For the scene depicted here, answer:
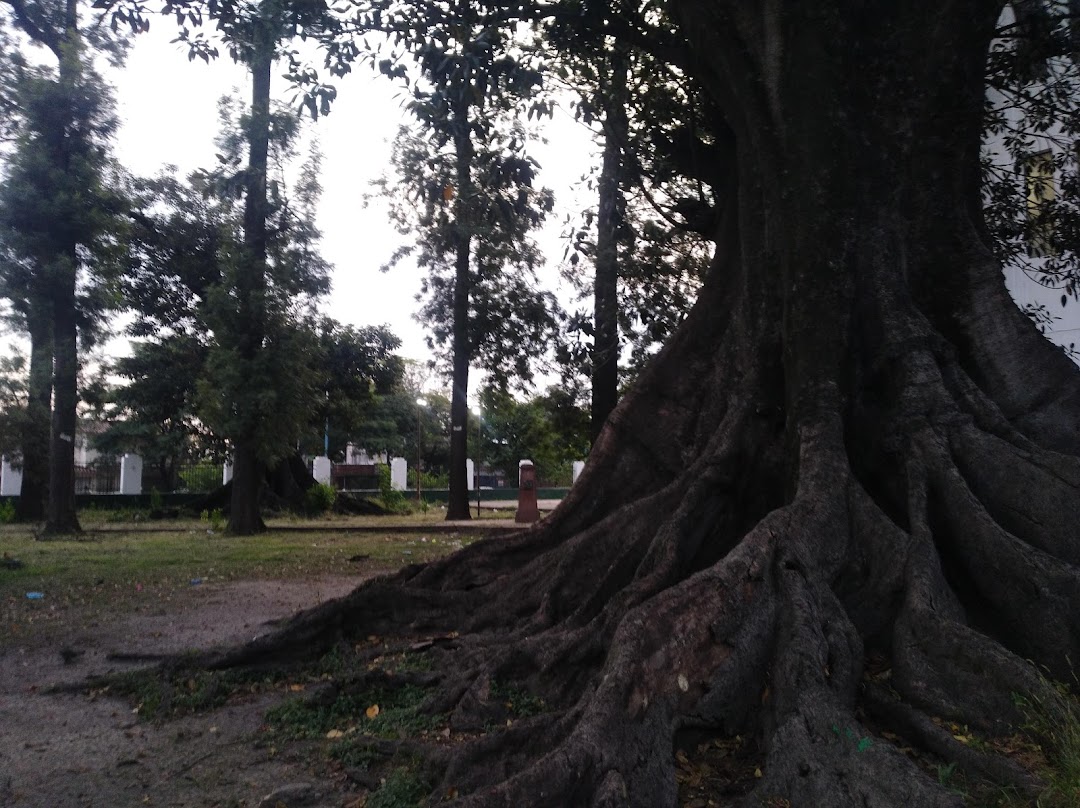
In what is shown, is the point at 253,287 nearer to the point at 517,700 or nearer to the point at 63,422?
the point at 63,422

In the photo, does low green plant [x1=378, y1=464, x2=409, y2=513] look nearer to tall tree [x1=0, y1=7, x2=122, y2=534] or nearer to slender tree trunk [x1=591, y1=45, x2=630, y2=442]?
tall tree [x1=0, y1=7, x2=122, y2=534]

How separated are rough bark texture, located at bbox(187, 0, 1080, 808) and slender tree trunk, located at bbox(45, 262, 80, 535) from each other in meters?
12.3

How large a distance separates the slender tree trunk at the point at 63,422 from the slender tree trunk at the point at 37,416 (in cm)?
35

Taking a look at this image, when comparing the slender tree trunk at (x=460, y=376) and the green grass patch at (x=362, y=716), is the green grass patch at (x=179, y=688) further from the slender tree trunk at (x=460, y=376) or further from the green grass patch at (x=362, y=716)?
the slender tree trunk at (x=460, y=376)

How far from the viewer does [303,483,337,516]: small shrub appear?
27.2 m

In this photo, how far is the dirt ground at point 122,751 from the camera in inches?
175

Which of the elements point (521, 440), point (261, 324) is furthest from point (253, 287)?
point (521, 440)

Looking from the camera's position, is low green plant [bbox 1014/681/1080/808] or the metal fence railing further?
the metal fence railing

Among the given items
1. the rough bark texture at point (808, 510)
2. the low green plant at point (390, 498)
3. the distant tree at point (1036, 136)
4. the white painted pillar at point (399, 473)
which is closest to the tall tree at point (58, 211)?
the rough bark texture at point (808, 510)

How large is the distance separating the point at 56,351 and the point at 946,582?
16.9m

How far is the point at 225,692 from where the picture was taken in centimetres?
624

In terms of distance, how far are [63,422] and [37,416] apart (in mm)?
3741

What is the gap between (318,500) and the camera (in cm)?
2752

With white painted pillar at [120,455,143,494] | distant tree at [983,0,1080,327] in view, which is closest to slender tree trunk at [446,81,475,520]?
distant tree at [983,0,1080,327]
